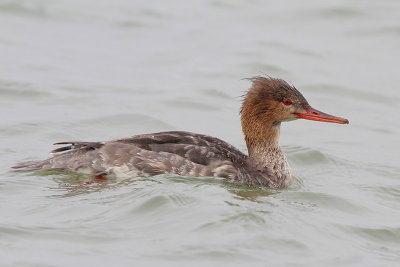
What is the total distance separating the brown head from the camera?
10.9 metres

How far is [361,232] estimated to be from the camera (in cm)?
953

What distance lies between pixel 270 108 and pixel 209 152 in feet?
3.37

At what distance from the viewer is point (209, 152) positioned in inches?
418

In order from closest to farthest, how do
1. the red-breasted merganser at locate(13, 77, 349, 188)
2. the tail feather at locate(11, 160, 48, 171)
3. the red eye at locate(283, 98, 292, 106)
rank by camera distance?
1. the red-breasted merganser at locate(13, 77, 349, 188)
2. the tail feather at locate(11, 160, 48, 171)
3. the red eye at locate(283, 98, 292, 106)

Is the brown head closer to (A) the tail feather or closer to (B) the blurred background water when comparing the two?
(B) the blurred background water

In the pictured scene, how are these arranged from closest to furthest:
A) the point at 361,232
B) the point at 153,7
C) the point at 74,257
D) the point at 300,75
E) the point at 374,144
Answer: the point at 74,257 < the point at 361,232 < the point at 374,144 < the point at 300,75 < the point at 153,7

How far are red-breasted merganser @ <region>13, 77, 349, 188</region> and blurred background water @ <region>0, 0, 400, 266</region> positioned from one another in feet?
0.57

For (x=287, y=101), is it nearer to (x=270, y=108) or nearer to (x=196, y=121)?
(x=270, y=108)

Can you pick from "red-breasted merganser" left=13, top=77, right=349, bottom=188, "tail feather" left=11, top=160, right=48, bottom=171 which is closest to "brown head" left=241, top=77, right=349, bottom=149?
"red-breasted merganser" left=13, top=77, right=349, bottom=188

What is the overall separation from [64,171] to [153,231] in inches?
89.8

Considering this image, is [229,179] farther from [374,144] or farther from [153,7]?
[153,7]

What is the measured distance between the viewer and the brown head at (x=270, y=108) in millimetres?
10906

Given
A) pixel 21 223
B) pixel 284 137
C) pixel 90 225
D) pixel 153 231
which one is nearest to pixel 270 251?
pixel 153 231

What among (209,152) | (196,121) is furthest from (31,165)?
(196,121)
